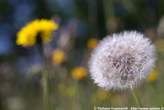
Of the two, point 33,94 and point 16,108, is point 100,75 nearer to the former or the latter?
point 16,108

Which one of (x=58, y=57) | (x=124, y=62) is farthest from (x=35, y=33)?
(x=58, y=57)

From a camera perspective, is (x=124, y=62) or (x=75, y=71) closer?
(x=124, y=62)

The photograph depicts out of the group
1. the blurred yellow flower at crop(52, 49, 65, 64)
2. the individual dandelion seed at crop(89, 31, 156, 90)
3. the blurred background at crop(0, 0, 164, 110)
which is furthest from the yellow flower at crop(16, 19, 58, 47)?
the blurred yellow flower at crop(52, 49, 65, 64)

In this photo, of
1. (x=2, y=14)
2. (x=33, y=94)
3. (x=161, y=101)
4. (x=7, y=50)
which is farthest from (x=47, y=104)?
(x=2, y=14)

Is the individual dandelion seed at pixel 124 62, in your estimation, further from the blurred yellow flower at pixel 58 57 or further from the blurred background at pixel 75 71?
the blurred yellow flower at pixel 58 57

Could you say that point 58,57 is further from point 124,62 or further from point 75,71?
point 124,62

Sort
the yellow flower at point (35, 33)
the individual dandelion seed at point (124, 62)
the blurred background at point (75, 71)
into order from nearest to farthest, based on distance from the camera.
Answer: the individual dandelion seed at point (124, 62) < the yellow flower at point (35, 33) < the blurred background at point (75, 71)

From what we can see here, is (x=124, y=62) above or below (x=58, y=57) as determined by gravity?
below

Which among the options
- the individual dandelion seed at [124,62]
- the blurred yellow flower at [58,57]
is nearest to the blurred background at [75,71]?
the blurred yellow flower at [58,57]

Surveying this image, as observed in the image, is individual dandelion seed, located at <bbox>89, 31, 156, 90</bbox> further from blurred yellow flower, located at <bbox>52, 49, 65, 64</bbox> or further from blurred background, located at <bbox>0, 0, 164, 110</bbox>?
blurred yellow flower, located at <bbox>52, 49, 65, 64</bbox>
